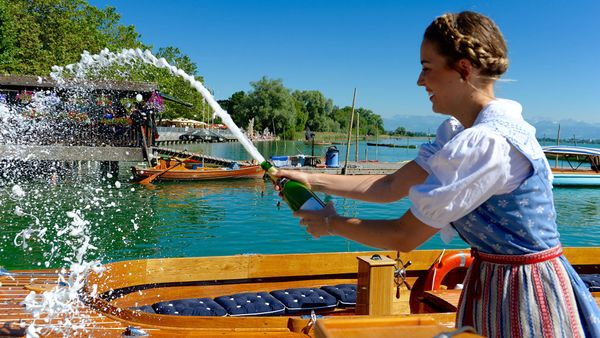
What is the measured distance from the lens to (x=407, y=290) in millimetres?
7113

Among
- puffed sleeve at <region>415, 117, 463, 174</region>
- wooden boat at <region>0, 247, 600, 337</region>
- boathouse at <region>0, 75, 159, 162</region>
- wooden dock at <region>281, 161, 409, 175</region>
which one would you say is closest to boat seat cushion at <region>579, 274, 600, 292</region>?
wooden boat at <region>0, 247, 600, 337</region>

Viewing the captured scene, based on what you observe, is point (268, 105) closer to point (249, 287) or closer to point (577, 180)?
point (577, 180)

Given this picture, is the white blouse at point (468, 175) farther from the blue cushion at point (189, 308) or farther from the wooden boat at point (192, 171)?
the wooden boat at point (192, 171)

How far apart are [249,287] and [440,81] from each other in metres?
6.00

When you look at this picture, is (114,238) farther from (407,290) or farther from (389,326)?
(389,326)

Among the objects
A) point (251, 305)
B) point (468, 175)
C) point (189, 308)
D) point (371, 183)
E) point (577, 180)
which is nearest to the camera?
point (468, 175)

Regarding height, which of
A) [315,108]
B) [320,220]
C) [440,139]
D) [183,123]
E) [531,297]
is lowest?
[531,297]

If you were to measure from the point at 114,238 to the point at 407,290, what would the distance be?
1301cm

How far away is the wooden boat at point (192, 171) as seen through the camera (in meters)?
30.9

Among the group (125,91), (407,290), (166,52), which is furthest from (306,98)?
(407,290)

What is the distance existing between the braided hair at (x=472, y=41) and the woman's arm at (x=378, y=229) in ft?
1.73

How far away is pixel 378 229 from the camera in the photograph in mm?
1714

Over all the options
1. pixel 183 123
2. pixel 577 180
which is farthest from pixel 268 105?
pixel 577 180

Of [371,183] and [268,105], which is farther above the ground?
[268,105]
